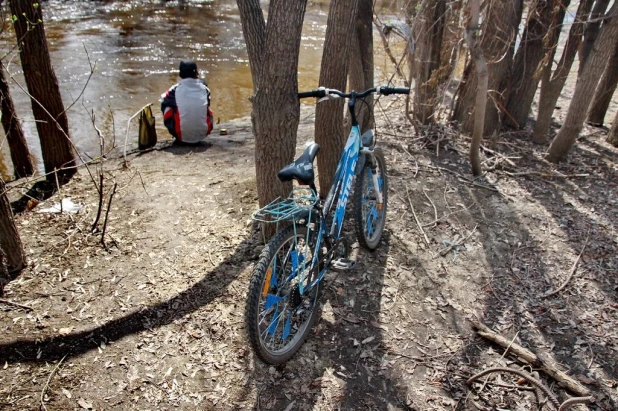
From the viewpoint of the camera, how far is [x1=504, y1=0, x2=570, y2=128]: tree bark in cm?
566

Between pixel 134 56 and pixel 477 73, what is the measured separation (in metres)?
9.80

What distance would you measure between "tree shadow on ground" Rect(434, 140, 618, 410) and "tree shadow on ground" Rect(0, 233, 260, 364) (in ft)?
5.92

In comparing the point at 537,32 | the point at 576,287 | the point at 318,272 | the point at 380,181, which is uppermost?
the point at 537,32

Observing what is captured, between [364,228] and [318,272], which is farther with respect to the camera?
[364,228]

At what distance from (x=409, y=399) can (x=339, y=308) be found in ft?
→ 2.76

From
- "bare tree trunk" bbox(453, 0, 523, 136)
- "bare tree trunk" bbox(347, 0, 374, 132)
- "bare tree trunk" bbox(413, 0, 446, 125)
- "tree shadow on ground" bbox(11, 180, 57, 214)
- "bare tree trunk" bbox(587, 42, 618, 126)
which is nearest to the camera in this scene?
"tree shadow on ground" bbox(11, 180, 57, 214)

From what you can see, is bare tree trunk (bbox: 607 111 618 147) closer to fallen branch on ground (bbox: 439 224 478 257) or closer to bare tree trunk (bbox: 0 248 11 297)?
fallen branch on ground (bbox: 439 224 478 257)

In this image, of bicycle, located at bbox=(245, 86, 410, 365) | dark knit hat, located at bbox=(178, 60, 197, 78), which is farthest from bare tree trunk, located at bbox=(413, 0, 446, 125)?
dark knit hat, located at bbox=(178, 60, 197, 78)

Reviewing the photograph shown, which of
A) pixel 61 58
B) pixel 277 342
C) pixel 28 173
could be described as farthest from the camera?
pixel 61 58

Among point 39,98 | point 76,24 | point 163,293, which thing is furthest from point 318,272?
point 76,24

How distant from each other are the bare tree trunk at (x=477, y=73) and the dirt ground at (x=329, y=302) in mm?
282

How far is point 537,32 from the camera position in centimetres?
598

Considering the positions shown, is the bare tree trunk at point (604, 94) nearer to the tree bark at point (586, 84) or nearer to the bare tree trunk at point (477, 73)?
the tree bark at point (586, 84)

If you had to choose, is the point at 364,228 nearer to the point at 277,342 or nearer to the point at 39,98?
the point at 277,342
